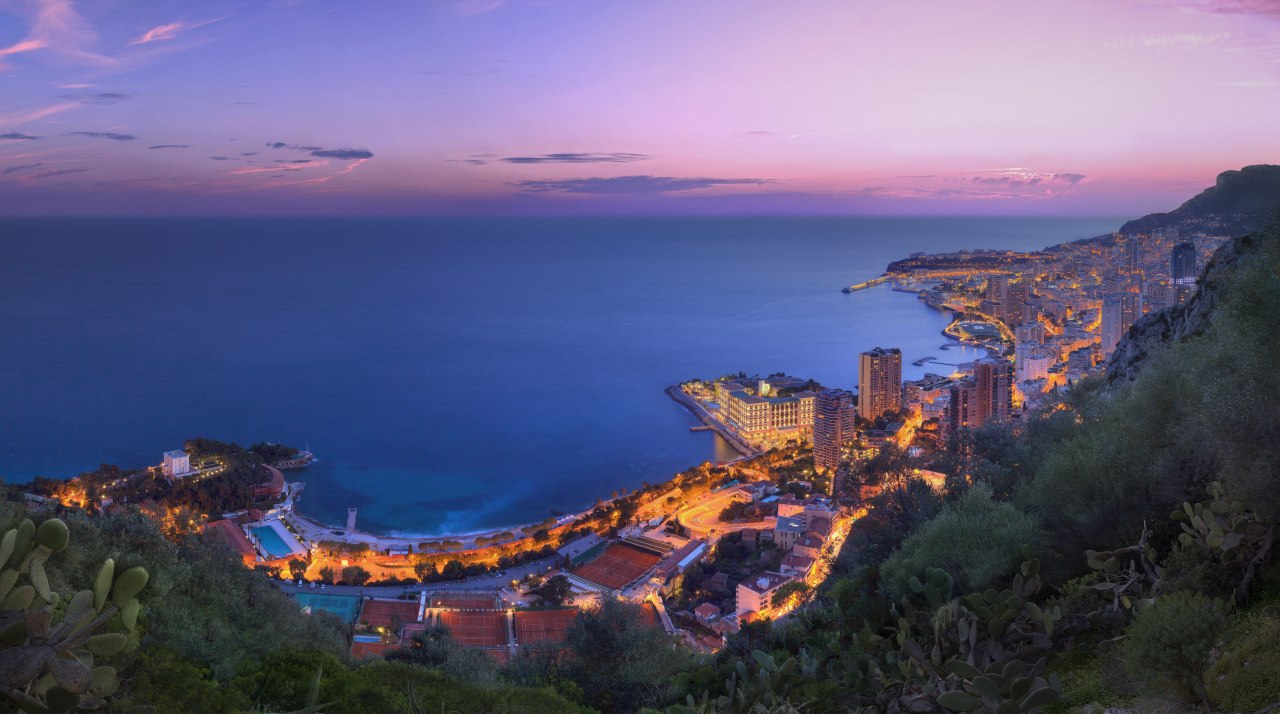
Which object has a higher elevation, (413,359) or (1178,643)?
(1178,643)

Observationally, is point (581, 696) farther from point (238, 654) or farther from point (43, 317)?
point (43, 317)

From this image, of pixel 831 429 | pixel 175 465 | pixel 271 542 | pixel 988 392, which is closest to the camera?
pixel 271 542

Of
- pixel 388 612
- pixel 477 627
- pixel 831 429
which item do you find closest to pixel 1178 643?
pixel 477 627

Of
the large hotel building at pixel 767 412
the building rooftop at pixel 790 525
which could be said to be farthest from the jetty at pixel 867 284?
the building rooftop at pixel 790 525

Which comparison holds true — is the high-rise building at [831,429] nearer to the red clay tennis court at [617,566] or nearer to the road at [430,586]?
the red clay tennis court at [617,566]

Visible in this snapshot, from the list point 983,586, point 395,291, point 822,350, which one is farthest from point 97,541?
point 395,291

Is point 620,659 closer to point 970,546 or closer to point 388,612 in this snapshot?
point 970,546

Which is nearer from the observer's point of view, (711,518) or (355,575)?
(355,575)

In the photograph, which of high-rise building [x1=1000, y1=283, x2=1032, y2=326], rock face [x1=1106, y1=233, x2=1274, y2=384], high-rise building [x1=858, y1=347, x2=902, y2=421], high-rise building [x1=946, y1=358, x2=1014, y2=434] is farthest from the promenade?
high-rise building [x1=1000, y1=283, x2=1032, y2=326]
